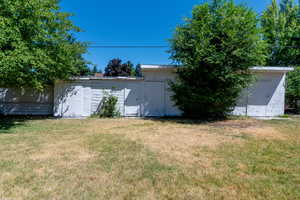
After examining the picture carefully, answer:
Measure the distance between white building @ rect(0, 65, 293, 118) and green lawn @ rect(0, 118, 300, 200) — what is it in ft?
13.9

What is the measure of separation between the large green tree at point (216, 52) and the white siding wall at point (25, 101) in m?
7.14

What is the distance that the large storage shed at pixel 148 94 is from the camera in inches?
351

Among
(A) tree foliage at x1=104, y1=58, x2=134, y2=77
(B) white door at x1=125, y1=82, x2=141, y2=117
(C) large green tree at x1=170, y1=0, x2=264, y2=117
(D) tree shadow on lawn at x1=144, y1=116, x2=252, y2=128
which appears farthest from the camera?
(A) tree foliage at x1=104, y1=58, x2=134, y2=77

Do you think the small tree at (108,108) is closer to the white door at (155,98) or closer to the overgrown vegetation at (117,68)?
the white door at (155,98)

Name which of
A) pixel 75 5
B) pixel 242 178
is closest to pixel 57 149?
pixel 242 178

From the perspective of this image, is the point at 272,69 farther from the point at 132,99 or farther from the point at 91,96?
the point at 91,96

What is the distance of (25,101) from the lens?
9.11m

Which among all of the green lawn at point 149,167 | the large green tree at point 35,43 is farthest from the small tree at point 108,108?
the green lawn at point 149,167

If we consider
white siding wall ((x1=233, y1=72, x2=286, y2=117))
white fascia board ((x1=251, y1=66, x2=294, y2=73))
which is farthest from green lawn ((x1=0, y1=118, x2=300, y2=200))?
white fascia board ((x1=251, y1=66, x2=294, y2=73))

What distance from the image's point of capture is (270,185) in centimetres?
241

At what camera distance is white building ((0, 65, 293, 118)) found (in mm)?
8926

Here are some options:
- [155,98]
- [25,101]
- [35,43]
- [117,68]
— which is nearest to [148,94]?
[155,98]

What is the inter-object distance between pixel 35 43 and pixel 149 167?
6.80m

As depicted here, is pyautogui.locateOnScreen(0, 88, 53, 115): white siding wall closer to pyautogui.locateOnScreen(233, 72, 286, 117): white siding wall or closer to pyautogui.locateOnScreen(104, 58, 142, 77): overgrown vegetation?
pyautogui.locateOnScreen(233, 72, 286, 117): white siding wall
